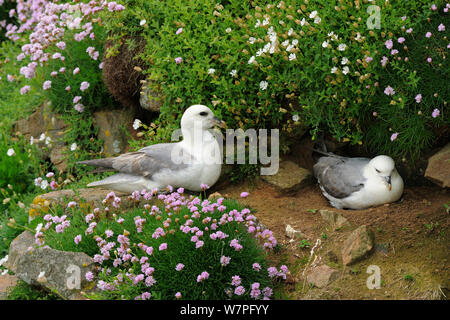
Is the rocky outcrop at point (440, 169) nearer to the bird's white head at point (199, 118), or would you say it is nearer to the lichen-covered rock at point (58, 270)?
the bird's white head at point (199, 118)

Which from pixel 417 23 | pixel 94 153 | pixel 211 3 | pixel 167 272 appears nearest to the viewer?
pixel 167 272

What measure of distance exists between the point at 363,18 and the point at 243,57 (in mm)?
1020

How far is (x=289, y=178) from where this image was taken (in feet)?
15.8

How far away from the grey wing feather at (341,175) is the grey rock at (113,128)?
6.83 ft

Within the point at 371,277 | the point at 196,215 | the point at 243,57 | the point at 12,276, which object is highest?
the point at 243,57

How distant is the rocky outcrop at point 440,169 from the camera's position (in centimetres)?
420

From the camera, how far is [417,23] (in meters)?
4.33

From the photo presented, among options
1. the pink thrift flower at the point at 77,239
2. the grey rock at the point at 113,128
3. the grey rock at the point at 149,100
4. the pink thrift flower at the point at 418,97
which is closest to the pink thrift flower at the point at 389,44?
the pink thrift flower at the point at 418,97

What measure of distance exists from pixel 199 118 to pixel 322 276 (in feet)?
5.43

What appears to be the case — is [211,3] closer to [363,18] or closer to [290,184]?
[363,18]

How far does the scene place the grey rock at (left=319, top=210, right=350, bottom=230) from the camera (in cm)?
401

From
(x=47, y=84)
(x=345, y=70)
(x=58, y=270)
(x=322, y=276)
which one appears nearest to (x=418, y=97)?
(x=345, y=70)

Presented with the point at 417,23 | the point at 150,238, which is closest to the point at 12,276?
the point at 150,238

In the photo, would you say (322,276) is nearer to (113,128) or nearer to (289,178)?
(289,178)
